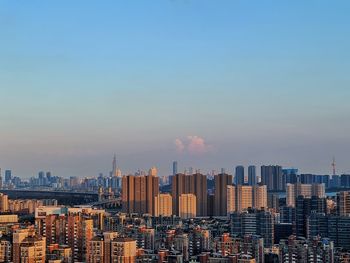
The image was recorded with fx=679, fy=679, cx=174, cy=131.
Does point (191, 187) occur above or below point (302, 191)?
above

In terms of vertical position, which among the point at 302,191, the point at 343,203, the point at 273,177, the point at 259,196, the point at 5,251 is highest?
the point at 273,177

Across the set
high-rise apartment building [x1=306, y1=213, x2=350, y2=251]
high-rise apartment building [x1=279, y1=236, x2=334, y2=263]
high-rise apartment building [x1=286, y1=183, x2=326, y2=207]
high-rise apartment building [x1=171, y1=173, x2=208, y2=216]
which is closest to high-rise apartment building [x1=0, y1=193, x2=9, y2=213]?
Answer: high-rise apartment building [x1=171, y1=173, x2=208, y2=216]

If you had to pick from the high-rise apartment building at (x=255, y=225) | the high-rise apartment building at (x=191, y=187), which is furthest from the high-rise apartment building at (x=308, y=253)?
the high-rise apartment building at (x=191, y=187)

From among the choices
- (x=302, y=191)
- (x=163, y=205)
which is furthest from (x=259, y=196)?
(x=163, y=205)

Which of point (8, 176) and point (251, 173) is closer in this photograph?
point (251, 173)

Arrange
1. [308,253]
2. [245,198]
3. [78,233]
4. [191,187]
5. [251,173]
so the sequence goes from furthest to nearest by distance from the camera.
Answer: [251,173] → [191,187] → [245,198] → [78,233] → [308,253]

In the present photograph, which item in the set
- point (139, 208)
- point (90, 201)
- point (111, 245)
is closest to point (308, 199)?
point (139, 208)

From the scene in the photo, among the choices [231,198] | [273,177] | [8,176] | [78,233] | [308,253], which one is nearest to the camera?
[308,253]

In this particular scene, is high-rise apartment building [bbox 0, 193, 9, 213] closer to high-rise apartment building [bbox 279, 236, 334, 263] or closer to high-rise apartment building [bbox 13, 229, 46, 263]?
high-rise apartment building [bbox 13, 229, 46, 263]

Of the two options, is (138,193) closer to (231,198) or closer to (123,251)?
(231,198)
